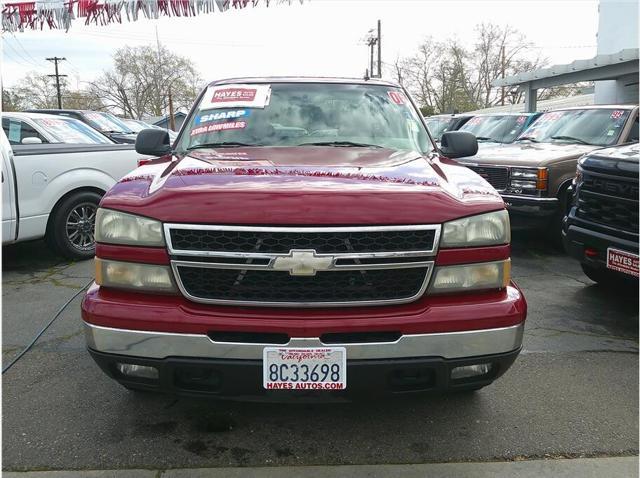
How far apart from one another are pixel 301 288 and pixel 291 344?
0.77 ft

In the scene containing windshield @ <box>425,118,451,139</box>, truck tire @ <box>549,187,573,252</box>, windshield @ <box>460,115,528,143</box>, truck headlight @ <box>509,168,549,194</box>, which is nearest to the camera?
truck headlight @ <box>509,168,549,194</box>

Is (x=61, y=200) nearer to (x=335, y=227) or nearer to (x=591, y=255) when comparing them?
(x=335, y=227)

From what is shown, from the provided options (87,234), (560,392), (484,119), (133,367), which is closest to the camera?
(133,367)

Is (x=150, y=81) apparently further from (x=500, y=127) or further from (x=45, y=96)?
(x=500, y=127)

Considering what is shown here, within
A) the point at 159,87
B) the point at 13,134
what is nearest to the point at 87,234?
the point at 13,134

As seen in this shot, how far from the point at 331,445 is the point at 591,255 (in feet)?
8.98

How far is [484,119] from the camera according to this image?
10.8 m

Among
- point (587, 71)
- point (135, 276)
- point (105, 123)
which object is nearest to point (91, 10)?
point (105, 123)

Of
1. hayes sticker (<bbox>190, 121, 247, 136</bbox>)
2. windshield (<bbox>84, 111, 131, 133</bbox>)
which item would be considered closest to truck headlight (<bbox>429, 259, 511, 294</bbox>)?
hayes sticker (<bbox>190, 121, 247, 136</bbox>)

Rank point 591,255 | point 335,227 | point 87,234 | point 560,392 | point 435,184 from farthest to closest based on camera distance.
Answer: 1. point 87,234
2. point 591,255
3. point 560,392
4. point 435,184
5. point 335,227

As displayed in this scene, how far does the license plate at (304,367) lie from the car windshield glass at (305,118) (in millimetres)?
1538

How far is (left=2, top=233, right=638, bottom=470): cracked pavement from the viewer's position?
2.53 m

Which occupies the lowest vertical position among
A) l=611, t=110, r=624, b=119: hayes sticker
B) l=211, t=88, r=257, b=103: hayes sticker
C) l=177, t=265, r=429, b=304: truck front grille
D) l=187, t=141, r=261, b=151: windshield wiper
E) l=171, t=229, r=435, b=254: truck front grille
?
l=177, t=265, r=429, b=304: truck front grille

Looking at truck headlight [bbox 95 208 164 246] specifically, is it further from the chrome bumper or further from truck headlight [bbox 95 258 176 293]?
the chrome bumper
